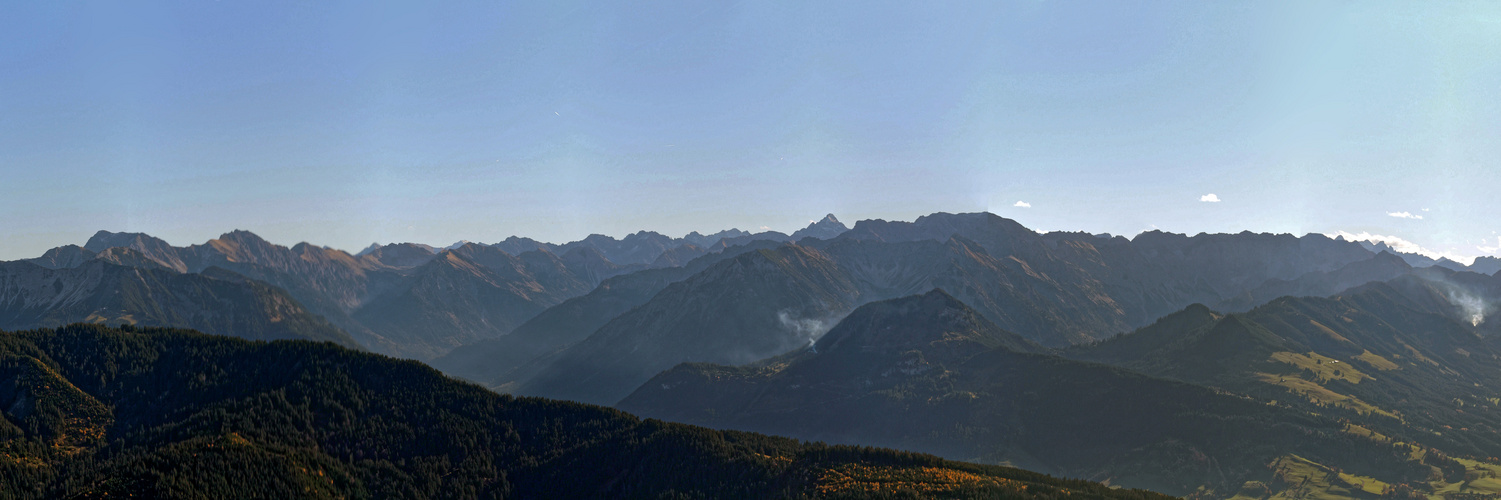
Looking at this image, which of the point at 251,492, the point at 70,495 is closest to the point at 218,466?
the point at 251,492

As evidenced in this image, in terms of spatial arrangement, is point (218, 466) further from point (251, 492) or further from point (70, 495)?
point (70, 495)

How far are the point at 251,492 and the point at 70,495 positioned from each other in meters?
39.3

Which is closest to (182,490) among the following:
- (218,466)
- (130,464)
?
(218,466)

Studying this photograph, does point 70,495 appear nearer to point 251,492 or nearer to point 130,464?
point 130,464

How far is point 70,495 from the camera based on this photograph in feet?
629

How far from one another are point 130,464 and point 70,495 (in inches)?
488

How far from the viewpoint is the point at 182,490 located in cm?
18525

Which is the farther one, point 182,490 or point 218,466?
point 218,466

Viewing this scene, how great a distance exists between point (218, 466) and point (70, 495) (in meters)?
30.9

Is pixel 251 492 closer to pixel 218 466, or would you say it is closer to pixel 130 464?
pixel 218 466

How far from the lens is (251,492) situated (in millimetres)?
197125

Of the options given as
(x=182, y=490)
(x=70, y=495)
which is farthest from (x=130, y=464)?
(x=182, y=490)

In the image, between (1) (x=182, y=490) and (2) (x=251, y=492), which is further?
(2) (x=251, y=492)

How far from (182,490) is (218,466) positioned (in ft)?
46.8
